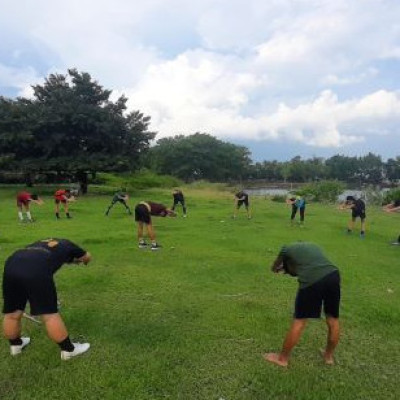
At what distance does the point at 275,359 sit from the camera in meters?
6.34

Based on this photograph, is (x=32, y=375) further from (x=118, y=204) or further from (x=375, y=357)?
(x=118, y=204)

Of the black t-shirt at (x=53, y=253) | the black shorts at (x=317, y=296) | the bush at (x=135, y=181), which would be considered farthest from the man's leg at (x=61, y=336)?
the bush at (x=135, y=181)

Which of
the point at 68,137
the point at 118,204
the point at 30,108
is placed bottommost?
the point at 118,204

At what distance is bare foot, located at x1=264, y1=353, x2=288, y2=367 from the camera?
6.24 meters

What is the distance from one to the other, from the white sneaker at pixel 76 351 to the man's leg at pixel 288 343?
2478 mm

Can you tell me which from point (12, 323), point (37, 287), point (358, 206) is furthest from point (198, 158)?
point (37, 287)

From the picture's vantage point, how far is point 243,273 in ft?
36.4

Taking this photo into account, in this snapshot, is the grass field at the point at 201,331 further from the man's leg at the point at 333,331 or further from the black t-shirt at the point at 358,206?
the black t-shirt at the point at 358,206

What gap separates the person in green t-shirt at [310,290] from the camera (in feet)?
19.7

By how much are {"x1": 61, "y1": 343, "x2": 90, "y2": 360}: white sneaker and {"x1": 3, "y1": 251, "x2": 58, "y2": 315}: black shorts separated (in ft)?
2.35

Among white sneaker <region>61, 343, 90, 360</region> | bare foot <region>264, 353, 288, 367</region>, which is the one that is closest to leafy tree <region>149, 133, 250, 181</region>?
white sneaker <region>61, 343, 90, 360</region>

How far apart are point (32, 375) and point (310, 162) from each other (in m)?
111

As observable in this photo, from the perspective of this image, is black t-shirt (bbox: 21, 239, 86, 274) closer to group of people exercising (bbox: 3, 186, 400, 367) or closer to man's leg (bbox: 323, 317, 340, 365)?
group of people exercising (bbox: 3, 186, 400, 367)

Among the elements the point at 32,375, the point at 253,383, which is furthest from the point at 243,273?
the point at 32,375
